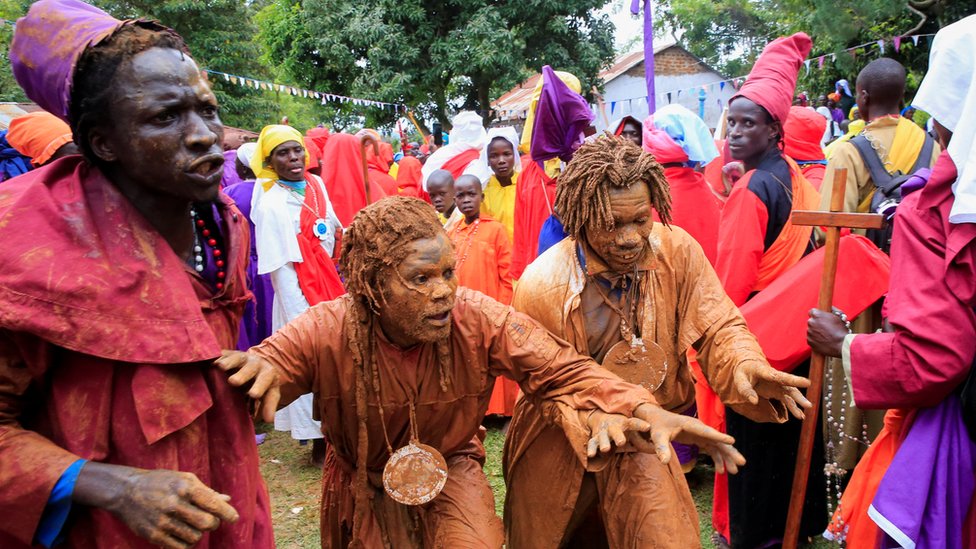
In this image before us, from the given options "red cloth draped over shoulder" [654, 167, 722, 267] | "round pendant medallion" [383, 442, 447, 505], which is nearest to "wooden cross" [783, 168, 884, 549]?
"round pendant medallion" [383, 442, 447, 505]

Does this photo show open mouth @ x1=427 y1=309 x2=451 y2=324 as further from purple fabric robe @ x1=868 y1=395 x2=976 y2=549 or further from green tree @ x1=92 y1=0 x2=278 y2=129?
green tree @ x1=92 y1=0 x2=278 y2=129

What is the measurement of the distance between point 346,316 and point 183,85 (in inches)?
48.7

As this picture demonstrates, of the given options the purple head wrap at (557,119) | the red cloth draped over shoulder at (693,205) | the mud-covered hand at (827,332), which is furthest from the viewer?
the purple head wrap at (557,119)

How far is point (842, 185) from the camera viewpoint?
3.12m

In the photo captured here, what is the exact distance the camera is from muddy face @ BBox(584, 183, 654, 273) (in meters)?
2.95

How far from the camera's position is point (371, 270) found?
2.74 meters

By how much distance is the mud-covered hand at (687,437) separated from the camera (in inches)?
91.5

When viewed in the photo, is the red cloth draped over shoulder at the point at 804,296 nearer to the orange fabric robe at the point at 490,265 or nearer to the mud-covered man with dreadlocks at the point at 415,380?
the mud-covered man with dreadlocks at the point at 415,380

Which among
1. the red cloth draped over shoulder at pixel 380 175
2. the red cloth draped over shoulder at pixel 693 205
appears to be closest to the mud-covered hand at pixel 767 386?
the red cloth draped over shoulder at pixel 693 205

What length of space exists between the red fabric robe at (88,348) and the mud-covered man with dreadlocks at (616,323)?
151 centimetres

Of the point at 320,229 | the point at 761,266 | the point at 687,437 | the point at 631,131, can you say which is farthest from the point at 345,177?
the point at 687,437

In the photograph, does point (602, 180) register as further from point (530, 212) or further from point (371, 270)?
point (530, 212)

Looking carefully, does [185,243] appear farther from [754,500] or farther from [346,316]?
[754,500]

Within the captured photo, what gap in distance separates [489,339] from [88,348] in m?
1.55
